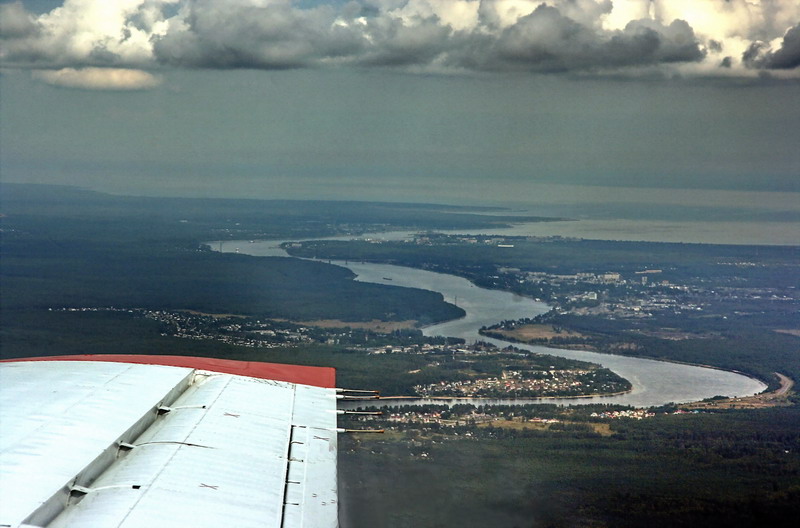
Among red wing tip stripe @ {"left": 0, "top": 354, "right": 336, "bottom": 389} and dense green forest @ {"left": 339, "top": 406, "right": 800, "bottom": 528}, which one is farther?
dense green forest @ {"left": 339, "top": 406, "right": 800, "bottom": 528}

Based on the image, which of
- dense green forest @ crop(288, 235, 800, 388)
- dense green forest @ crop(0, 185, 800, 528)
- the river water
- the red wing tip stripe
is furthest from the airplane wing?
dense green forest @ crop(288, 235, 800, 388)

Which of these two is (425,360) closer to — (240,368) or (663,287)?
(240,368)

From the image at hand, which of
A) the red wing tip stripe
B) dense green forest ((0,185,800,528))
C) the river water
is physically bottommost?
the river water

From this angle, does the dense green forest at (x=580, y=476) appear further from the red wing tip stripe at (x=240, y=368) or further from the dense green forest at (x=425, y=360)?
the red wing tip stripe at (x=240, y=368)

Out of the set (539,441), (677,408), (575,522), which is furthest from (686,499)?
(677,408)

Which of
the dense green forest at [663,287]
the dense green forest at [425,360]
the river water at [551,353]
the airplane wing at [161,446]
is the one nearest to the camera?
the airplane wing at [161,446]

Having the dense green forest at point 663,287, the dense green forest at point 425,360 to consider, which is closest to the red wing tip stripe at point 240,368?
the dense green forest at point 425,360

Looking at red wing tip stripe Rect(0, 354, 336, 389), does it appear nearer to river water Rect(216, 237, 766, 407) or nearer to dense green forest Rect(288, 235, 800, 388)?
river water Rect(216, 237, 766, 407)
